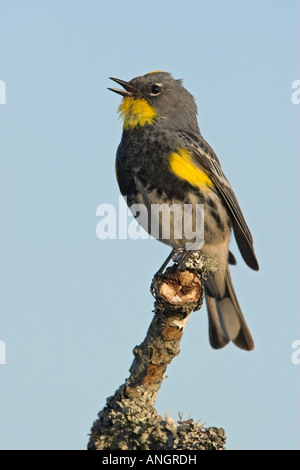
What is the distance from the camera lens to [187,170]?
24.0 ft

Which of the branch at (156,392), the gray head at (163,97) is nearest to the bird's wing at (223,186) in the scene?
the gray head at (163,97)

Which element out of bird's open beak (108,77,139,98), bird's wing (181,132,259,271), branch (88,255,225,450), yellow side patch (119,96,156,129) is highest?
bird's open beak (108,77,139,98)

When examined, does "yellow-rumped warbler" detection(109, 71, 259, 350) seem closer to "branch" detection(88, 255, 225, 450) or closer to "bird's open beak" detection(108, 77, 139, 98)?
"bird's open beak" detection(108, 77, 139, 98)

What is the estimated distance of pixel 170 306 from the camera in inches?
217

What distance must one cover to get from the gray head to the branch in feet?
8.90

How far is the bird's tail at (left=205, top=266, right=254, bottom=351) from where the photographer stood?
8.48 metres

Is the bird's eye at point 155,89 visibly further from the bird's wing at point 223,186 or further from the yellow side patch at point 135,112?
the bird's wing at point 223,186

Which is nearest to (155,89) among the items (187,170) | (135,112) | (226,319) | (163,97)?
(163,97)

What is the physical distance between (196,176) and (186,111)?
138 centimetres

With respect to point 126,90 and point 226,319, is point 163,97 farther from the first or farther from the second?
point 226,319

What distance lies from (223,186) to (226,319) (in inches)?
74.3

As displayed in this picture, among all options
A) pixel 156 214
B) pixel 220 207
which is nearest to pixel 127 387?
pixel 156 214

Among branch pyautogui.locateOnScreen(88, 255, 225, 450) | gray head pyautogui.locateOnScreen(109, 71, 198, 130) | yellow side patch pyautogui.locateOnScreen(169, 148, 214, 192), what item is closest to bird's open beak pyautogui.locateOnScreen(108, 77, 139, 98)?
gray head pyautogui.locateOnScreen(109, 71, 198, 130)
